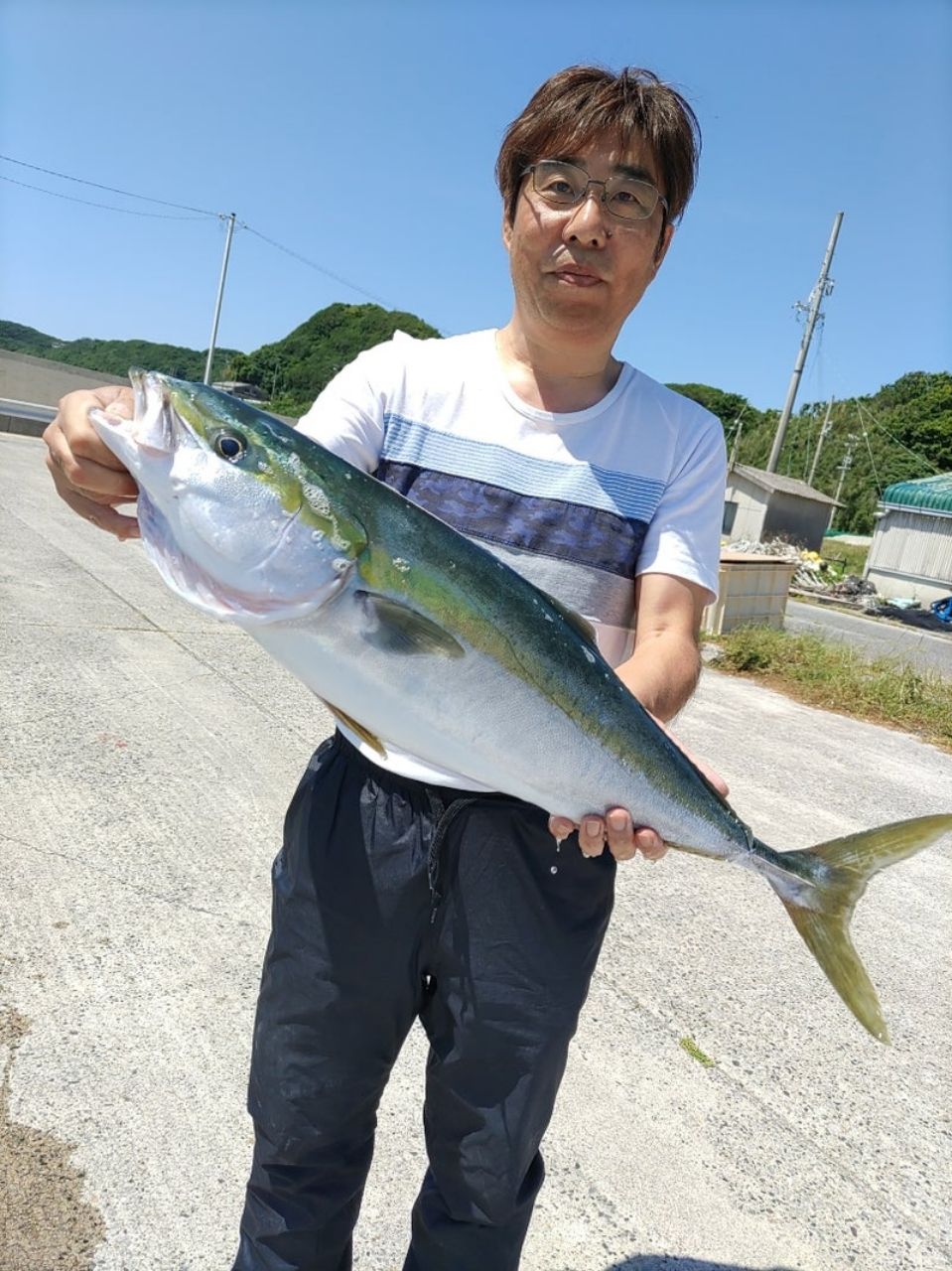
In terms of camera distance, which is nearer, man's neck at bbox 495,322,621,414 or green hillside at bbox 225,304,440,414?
man's neck at bbox 495,322,621,414

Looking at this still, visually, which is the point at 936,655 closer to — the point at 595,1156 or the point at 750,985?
the point at 750,985

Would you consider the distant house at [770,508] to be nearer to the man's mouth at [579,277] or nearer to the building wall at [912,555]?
the building wall at [912,555]

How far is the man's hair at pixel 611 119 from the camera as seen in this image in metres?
1.72

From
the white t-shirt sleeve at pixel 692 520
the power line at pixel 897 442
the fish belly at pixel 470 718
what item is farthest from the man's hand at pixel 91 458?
the power line at pixel 897 442

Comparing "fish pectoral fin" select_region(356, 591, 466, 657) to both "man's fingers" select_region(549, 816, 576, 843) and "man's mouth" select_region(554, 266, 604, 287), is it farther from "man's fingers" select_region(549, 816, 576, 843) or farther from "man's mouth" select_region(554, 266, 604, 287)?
"man's mouth" select_region(554, 266, 604, 287)

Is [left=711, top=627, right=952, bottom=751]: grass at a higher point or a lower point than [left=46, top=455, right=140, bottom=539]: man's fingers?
lower

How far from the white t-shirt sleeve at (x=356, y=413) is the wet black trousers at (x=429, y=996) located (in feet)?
1.99

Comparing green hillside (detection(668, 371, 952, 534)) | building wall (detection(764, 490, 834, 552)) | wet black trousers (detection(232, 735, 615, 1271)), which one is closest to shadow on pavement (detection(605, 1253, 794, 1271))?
wet black trousers (detection(232, 735, 615, 1271))

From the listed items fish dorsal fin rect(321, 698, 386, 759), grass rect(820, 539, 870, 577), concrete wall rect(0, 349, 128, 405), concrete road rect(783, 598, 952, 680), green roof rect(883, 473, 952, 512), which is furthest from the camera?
concrete wall rect(0, 349, 128, 405)

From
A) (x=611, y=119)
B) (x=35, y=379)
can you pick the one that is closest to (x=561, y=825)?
(x=611, y=119)

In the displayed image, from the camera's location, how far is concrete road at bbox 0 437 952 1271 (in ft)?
7.36

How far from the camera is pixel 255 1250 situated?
173 centimetres

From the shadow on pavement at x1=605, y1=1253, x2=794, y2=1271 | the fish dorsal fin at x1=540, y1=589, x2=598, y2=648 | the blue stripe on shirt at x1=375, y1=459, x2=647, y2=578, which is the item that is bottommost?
the shadow on pavement at x1=605, y1=1253, x2=794, y2=1271

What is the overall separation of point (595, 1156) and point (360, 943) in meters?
1.39
